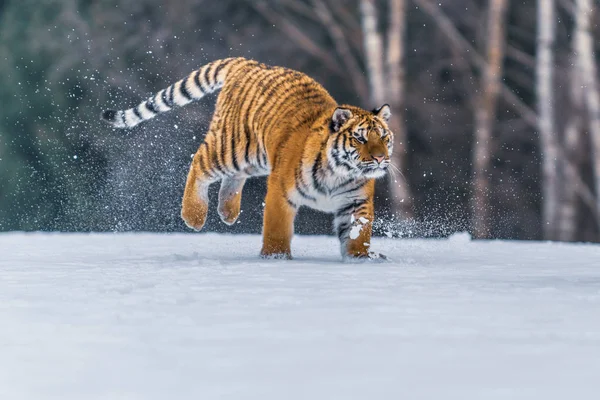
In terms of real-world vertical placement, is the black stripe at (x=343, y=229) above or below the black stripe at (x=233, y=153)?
below

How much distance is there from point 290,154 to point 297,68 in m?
9.50

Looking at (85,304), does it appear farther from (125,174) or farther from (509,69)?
(509,69)

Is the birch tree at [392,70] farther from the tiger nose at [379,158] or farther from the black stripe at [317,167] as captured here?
the tiger nose at [379,158]

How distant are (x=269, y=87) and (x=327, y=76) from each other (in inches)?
340

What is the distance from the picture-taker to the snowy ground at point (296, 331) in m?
2.99

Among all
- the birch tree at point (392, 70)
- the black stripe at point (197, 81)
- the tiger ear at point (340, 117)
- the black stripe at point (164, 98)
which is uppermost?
the birch tree at point (392, 70)

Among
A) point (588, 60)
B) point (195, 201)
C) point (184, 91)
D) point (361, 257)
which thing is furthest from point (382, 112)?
point (588, 60)

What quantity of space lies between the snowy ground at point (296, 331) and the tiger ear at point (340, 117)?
0.81 metres

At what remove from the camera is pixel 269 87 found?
7.57m

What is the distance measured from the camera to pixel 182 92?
Result: 28.1 ft

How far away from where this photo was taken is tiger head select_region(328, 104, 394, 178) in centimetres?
627

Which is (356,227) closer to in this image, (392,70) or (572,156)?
(392,70)

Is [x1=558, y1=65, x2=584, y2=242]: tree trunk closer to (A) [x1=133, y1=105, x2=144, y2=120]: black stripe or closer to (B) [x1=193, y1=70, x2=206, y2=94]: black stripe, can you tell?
(B) [x1=193, y1=70, x2=206, y2=94]: black stripe

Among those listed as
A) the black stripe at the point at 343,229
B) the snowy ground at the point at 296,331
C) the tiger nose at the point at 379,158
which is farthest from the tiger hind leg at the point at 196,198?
the tiger nose at the point at 379,158
